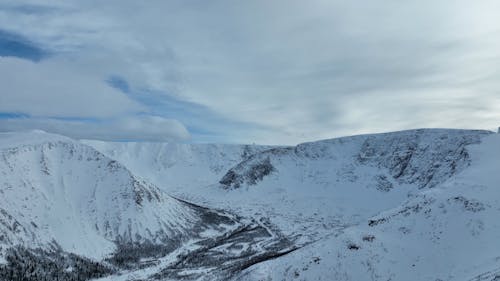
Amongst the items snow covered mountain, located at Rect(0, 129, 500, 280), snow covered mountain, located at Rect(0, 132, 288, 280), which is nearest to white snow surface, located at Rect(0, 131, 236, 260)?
snow covered mountain, located at Rect(0, 132, 288, 280)

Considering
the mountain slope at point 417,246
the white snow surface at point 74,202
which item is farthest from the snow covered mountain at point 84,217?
the mountain slope at point 417,246

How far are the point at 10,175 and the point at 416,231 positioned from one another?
467ft

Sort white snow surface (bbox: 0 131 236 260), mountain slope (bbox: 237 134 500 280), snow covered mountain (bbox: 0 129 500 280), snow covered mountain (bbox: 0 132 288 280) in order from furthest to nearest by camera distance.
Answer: white snow surface (bbox: 0 131 236 260) → snow covered mountain (bbox: 0 132 288 280) → snow covered mountain (bbox: 0 129 500 280) → mountain slope (bbox: 237 134 500 280)

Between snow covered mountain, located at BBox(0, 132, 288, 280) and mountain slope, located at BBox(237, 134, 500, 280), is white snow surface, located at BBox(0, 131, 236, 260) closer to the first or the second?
snow covered mountain, located at BBox(0, 132, 288, 280)

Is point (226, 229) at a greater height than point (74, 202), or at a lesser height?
lesser

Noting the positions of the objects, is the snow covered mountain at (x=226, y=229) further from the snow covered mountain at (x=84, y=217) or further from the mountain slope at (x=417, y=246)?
the snow covered mountain at (x=84, y=217)

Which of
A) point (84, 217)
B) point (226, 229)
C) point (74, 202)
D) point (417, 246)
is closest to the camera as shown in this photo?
point (417, 246)

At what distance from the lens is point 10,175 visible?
6009 inches

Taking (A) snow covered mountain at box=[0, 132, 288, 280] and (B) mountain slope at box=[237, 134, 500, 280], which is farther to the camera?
(A) snow covered mountain at box=[0, 132, 288, 280]

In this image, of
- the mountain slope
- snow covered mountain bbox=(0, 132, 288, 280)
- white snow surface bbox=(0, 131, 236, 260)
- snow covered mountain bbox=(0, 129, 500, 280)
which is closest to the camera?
the mountain slope

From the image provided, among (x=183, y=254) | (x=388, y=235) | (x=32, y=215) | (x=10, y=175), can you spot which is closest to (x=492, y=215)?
(x=388, y=235)

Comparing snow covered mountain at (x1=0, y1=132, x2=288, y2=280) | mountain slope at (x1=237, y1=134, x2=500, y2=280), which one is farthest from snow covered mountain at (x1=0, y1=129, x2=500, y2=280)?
snow covered mountain at (x1=0, y1=132, x2=288, y2=280)

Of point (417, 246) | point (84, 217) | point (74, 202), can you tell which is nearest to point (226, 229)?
point (84, 217)

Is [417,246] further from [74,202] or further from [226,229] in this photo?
[74,202]
